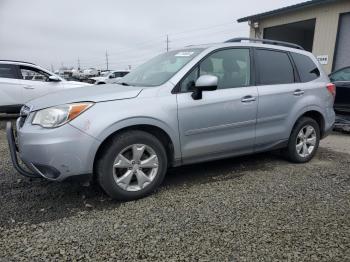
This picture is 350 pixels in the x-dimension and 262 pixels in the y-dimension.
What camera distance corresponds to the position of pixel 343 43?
12117 millimetres

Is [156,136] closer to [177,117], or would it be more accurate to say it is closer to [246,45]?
[177,117]

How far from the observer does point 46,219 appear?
116 inches

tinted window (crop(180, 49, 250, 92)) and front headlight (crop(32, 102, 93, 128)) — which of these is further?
tinted window (crop(180, 49, 250, 92))

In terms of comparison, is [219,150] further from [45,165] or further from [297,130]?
[45,165]

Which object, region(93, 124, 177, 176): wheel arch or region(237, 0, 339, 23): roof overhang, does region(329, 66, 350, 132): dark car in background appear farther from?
region(237, 0, 339, 23): roof overhang

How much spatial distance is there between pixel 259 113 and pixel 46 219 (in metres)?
2.75

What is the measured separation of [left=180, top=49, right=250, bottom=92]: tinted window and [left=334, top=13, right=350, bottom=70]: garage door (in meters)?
9.87

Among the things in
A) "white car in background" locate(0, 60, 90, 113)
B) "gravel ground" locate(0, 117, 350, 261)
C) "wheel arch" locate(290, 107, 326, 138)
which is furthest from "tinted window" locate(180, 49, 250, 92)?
"white car in background" locate(0, 60, 90, 113)

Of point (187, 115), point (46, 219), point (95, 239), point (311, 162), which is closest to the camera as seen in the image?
point (95, 239)

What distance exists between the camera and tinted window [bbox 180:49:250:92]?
371 cm

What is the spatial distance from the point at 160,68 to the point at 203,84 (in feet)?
2.83

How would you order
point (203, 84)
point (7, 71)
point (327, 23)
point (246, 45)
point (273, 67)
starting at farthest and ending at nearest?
1. point (327, 23)
2. point (7, 71)
3. point (273, 67)
4. point (246, 45)
5. point (203, 84)

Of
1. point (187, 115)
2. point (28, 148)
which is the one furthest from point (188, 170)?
point (28, 148)

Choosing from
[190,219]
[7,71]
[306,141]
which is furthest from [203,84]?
[7,71]
